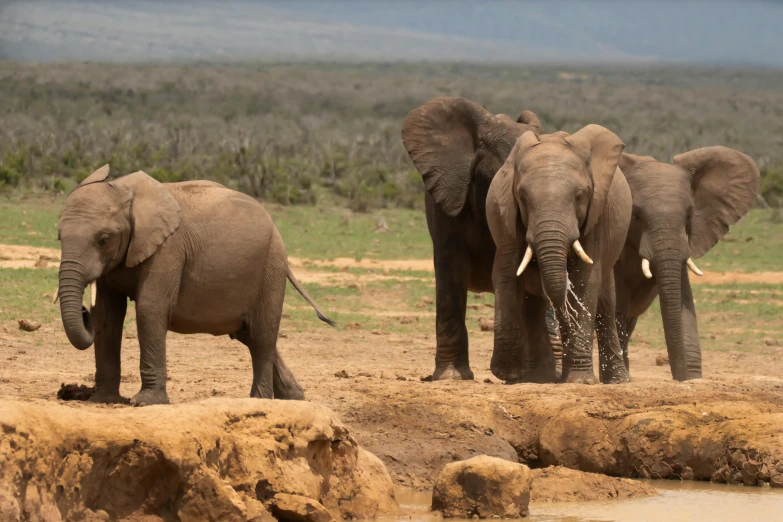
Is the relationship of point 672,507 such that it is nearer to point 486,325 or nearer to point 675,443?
point 675,443

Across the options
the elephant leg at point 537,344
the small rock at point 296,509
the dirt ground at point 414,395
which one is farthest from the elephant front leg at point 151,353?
the elephant leg at point 537,344

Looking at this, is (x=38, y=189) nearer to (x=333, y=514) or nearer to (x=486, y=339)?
(x=486, y=339)

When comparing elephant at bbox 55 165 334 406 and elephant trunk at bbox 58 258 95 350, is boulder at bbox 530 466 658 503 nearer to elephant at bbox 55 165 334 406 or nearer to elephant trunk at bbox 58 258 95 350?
elephant at bbox 55 165 334 406

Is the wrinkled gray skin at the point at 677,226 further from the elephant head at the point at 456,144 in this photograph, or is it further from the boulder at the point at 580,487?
the boulder at the point at 580,487

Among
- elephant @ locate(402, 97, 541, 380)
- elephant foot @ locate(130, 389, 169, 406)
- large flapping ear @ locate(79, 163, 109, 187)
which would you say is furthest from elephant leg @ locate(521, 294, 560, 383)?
large flapping ear @ locate(79, 163, 109, 187)

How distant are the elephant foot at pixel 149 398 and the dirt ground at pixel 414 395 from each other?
2.59ft

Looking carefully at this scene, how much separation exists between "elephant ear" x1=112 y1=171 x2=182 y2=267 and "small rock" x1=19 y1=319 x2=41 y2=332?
4223 mm

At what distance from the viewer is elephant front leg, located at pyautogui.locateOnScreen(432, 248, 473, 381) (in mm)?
10773

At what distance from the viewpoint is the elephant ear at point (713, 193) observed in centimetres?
1146

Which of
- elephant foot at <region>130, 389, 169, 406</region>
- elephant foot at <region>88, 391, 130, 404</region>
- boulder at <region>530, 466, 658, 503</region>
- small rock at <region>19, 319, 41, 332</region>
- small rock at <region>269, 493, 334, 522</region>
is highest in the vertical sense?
small rock at <region>269, 493, 334, 522</region>

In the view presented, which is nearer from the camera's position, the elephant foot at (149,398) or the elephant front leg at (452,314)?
the elephant foot at (149,398)

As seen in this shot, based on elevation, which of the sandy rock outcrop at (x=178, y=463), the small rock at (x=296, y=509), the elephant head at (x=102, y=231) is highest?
the elephant head at (x=102, y=231)

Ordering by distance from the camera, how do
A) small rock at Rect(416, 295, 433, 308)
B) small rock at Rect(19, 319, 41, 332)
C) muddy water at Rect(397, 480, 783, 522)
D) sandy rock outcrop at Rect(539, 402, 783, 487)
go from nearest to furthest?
muddy water at Rect(397, 480, 783, 522) < sandy rock outcrop at Rect(539, 402, 783, 487) < small rock at Rect(19, 319, 41, 332) < small rock at Rect(416, 295, 433, 308)

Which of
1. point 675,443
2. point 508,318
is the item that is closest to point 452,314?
point 508,318
